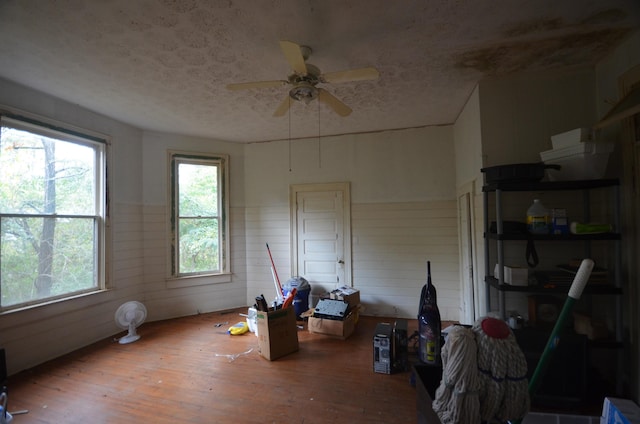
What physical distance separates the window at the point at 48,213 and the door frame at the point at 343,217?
2577 millimetres

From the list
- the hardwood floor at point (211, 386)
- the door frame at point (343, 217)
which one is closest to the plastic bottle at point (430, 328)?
the hardwood floor at point (211, 386)

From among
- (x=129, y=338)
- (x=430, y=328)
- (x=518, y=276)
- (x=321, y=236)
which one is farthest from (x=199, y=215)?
(x=518, y=276)

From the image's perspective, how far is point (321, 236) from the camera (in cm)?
459

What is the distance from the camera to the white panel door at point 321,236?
177 inches

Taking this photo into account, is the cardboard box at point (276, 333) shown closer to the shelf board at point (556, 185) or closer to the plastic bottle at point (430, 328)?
the plastic bottle at point (430, 328)

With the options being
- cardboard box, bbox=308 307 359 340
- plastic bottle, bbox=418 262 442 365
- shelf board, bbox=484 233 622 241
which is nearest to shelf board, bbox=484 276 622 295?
shelf board, bbox=484 233 622 241

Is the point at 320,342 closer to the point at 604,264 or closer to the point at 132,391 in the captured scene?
the point at 132,391

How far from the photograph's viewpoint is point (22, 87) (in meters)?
2.83

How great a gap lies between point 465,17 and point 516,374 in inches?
84.2

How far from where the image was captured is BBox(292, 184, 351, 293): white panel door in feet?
14.7

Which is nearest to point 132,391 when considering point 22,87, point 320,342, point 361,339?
point 320,342

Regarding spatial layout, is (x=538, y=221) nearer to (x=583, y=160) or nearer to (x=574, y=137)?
(x=583, y=160)

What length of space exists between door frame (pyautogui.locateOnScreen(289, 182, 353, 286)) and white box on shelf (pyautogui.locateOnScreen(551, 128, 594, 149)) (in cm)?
268

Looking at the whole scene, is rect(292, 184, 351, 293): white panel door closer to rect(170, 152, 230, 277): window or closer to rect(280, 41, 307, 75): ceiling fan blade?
rect(170, 152, 230, 277): window
